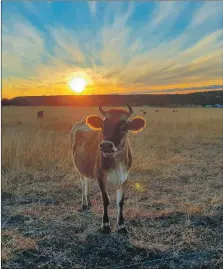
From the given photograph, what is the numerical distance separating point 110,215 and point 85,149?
126cm

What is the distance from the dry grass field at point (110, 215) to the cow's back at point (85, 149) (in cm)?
80

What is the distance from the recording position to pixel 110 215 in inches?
207

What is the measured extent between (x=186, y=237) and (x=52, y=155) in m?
5.50

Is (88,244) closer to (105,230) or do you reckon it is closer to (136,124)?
(105,230)

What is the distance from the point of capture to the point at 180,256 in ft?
12.7

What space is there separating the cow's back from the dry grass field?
802 mm

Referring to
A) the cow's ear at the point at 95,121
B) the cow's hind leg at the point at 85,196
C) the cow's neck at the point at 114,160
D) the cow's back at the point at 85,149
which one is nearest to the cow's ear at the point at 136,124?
the cow's neck at the point at 114,160

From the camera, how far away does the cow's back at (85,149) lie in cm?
519

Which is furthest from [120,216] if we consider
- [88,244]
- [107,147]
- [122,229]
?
[107,147]

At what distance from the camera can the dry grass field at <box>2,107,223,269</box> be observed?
386 centimetres

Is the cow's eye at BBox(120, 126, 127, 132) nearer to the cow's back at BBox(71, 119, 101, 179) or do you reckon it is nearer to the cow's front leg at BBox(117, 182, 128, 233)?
the cow's back at BBox(71, 119, 101, 179)

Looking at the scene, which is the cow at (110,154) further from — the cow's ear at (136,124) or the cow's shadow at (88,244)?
the cow's shadow at (88,244)

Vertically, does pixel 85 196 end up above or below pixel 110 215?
above

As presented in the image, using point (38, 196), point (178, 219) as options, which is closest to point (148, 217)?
point (178, 219)
